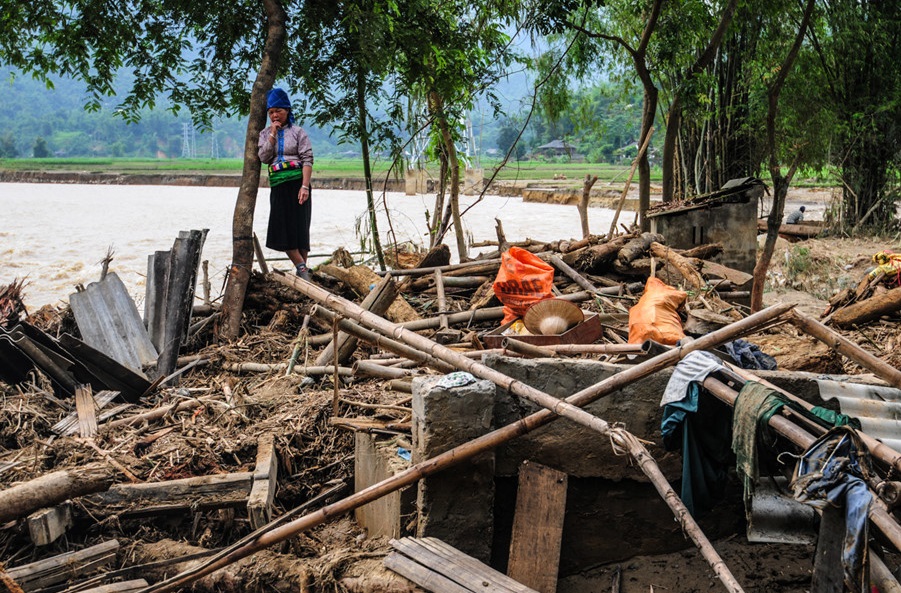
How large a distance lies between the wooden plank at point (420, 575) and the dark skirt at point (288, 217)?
4.52m

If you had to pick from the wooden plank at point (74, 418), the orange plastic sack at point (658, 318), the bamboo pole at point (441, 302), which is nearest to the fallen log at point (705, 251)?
the bamboo pole at point (441, 302)

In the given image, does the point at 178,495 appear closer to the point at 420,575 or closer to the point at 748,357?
the point at 420,575

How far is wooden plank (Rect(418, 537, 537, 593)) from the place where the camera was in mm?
3740

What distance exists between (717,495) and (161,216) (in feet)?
93.0

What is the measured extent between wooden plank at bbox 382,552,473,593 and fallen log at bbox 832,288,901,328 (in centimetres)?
518

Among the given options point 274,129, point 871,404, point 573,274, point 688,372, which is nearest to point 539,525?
point 688,372

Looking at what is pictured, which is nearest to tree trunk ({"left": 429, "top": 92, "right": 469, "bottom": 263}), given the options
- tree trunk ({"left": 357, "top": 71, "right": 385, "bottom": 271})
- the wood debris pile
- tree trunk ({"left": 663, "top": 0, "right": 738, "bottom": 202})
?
tree trunk ({"left": 357, "top": 71, "right": 385, "bottom": 271})

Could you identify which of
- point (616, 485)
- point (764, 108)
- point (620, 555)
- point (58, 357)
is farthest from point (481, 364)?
point (764, 108)

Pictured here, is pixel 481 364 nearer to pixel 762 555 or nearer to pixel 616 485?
pixel 616 485

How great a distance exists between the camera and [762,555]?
457 centimetres

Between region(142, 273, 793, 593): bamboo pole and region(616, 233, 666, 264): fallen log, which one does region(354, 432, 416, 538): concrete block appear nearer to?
region(142, 273, 793, 593): bamboo pole

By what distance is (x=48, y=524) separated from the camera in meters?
4.48

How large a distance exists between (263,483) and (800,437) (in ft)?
10.5

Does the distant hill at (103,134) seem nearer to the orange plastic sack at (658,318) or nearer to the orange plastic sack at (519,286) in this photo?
the orange plastic sack at (519,286)
